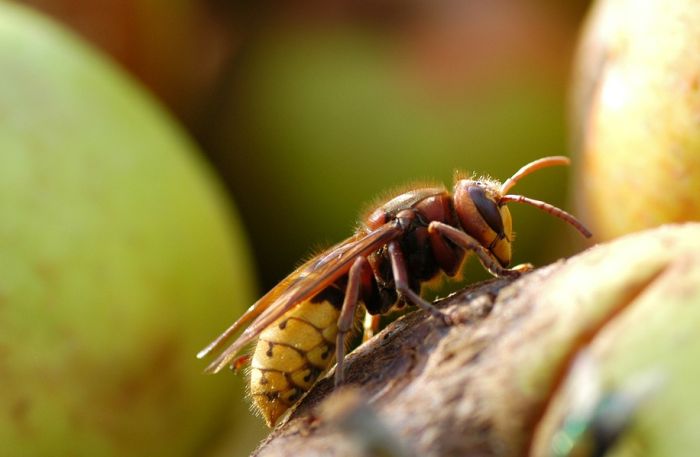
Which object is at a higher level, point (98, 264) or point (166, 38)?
point (166, 38)

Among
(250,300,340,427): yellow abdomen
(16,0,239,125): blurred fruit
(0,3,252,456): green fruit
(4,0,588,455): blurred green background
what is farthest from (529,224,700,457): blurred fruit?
(16,0,239,125): blurred fruit

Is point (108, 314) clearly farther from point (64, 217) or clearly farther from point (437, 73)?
point (437, 73)

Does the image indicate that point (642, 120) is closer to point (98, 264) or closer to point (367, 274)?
point (367, 274)

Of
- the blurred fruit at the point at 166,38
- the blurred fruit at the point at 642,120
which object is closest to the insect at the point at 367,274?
the blurred fruit at the point at 642,120

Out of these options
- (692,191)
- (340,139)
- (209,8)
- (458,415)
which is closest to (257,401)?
(458,415)

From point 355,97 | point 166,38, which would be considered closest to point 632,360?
point 355,97

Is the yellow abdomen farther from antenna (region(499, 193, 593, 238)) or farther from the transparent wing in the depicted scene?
antenna (region(499, 193, 593, 238))
